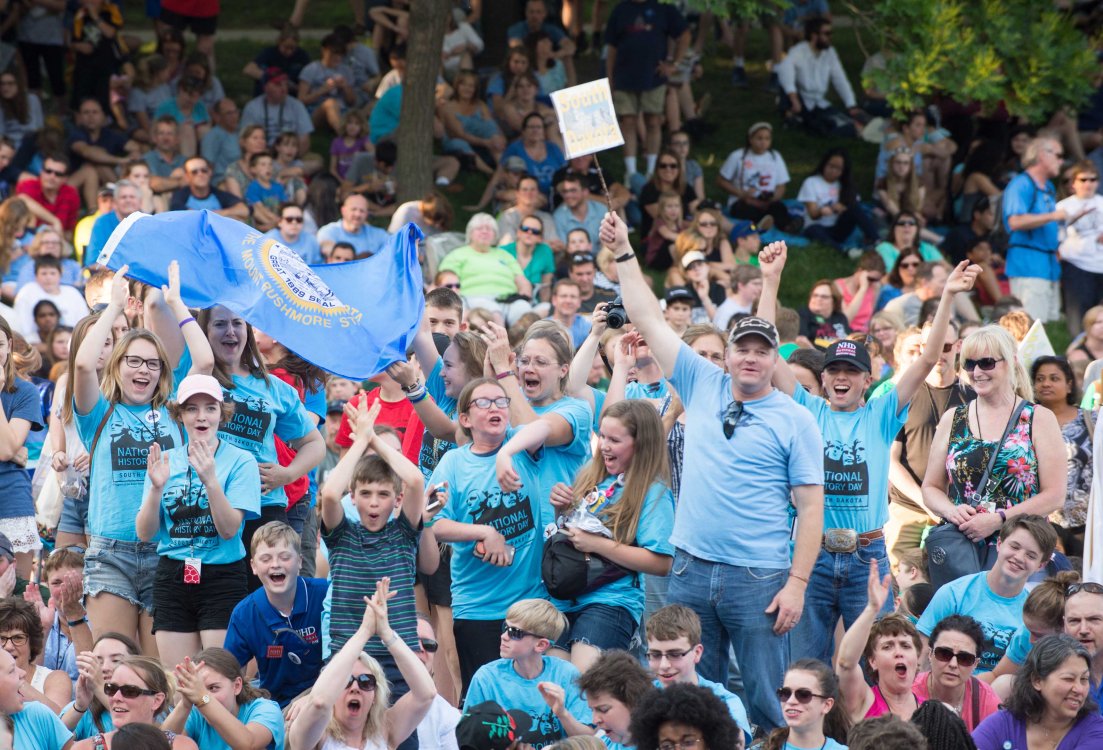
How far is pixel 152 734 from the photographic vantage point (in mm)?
5707

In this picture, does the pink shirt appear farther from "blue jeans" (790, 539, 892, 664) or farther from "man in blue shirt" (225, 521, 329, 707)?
"man in blue shirt" (225, 521, 329, 707)

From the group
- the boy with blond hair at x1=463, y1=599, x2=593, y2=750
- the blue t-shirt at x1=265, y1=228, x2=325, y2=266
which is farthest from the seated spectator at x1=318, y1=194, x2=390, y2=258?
the boy with blond hair at x1=463, y1=599, x2=593, y2=750

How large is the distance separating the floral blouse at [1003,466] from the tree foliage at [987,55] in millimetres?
7059

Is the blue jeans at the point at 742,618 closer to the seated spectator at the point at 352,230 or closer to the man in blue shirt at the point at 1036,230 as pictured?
the seated spectator at the point at 352,230

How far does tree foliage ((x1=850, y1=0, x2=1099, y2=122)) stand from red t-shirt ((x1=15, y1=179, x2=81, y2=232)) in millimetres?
7155

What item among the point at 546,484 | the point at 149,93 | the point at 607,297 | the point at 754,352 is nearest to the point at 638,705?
the point at 754,352

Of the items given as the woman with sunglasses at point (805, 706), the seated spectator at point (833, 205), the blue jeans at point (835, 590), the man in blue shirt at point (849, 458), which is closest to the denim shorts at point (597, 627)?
the man in blue shirt at point (849, 458)

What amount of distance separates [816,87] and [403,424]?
1091 centimetres

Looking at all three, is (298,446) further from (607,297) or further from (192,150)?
(192,150)

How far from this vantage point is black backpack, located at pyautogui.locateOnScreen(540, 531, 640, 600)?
689 centimetres

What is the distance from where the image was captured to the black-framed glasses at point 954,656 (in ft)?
21.4

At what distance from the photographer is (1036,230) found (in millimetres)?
13750

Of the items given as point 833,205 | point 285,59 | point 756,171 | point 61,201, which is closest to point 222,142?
point 61,201

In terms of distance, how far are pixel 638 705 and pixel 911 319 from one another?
7.74 meters
